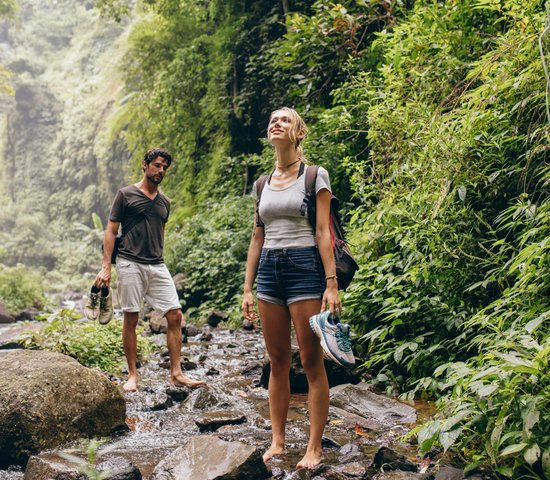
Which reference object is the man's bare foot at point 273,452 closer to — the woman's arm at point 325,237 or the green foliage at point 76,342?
the woman's arm at point 325,237

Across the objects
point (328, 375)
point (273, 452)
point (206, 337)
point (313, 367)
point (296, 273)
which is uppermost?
point (296, 273)

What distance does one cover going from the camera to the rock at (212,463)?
3119mm

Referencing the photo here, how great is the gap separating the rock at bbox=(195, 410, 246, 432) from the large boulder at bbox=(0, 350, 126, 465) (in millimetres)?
587

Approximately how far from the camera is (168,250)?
13695mm

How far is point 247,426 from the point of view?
4.42 meters

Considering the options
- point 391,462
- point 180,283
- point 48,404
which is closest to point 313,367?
point 391,462

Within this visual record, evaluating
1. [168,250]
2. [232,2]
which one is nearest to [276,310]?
[168,250]

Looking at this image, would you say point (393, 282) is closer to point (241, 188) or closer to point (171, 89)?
point (241, 188)

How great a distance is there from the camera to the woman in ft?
11.3

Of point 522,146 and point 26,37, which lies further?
point 26,37

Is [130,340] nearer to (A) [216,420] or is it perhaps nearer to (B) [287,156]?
(A) [216,420]

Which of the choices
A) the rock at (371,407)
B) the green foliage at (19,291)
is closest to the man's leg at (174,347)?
the rock at (371,407)

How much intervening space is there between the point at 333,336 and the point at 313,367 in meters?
0.33

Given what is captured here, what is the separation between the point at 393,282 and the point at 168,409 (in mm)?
2262
